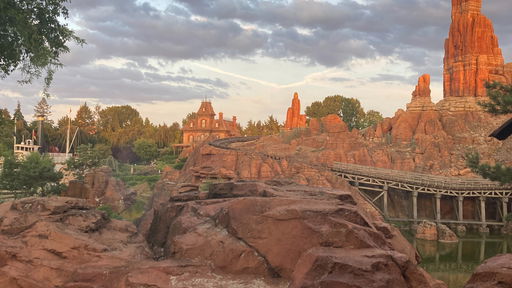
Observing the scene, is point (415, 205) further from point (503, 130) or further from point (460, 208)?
point (503, 130)

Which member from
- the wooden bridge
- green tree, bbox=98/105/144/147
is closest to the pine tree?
green tree, bbox=98/105/144/147

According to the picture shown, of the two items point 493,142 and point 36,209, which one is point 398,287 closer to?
point 36,209

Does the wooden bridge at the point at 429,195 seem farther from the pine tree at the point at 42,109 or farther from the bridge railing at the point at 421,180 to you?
the pine tree at the point at 42,109

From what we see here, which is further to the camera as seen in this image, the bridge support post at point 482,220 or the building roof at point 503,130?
the bridge support post at point 482,220

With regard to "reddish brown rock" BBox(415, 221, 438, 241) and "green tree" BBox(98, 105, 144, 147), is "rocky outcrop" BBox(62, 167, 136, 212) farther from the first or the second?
"green tree" BBox(98, 105, 144, 147)

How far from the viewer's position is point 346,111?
308 ft

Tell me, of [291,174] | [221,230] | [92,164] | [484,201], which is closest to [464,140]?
[484,201]

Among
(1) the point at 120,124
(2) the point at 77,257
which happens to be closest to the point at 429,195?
(2) the point at 77,257

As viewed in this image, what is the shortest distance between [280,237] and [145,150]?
225ft

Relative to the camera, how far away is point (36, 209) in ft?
41.7

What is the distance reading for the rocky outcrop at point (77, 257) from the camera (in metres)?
9.93

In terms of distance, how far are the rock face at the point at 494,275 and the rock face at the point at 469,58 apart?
222 ft

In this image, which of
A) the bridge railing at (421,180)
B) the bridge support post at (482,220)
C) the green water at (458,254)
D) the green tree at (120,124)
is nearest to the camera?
the green water at (458,254)

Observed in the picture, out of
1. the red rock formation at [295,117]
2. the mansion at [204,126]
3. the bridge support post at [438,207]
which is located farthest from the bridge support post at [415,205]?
the mansion at [204,126]
